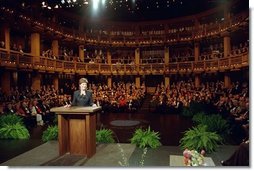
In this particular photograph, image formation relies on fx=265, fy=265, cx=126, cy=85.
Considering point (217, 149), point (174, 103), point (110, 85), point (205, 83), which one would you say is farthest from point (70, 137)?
point (205, 83)

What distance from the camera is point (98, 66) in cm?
931

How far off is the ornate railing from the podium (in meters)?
3.57

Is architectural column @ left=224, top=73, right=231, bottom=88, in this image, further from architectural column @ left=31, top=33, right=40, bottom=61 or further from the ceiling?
architectural column @ left=31, top=33, right=40, bottom=61

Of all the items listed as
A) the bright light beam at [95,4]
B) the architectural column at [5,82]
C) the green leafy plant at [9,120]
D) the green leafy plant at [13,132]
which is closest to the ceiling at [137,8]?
→ the bright light beam at [95,4]

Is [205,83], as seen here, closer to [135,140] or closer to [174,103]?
[174,103]

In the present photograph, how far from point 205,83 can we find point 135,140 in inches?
121

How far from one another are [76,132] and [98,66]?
16.8 feet

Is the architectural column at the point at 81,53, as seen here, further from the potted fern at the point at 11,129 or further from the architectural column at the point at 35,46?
the potted fern at the point at 11,129

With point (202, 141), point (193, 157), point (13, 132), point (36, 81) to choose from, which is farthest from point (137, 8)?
point (36, 81)

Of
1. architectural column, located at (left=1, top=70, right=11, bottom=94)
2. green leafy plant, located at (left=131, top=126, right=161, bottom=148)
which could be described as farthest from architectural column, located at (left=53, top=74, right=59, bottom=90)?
green leafy plant, located at (left=131, top=126, right=161, bottom=148)

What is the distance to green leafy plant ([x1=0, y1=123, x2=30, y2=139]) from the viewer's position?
5.88 meters

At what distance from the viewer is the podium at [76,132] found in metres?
4.27

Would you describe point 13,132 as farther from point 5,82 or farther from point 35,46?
point 35,46

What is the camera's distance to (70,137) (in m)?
4.46
